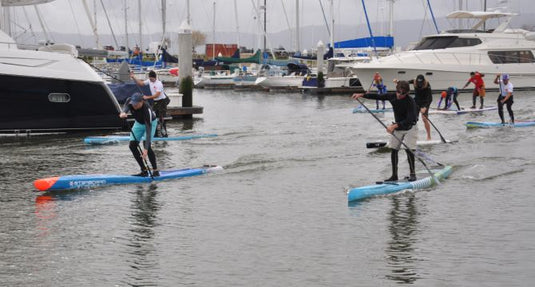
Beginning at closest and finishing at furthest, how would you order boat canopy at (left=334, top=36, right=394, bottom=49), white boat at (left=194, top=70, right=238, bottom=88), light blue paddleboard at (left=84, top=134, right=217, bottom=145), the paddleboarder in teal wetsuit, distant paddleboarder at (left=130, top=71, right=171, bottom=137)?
the paddleboarder in teal wetsuit, light blue paddleboard at (left=84, top=134, right=217, bottom=145), distant paddleboarder at (left=130, top=71, right=171, bottom=137), boat canopy at (left=334, top=36, right=394, bottom=49), white boat at (left=194, top=70, right=238, bottom=88)

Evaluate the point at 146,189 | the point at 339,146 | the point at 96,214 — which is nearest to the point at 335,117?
the point at 339,146

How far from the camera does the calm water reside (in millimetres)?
8484

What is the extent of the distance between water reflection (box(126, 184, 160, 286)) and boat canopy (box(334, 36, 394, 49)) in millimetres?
45357

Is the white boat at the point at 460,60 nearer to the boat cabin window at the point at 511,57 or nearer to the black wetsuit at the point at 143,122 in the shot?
the boat cabin window at the point at 511,57

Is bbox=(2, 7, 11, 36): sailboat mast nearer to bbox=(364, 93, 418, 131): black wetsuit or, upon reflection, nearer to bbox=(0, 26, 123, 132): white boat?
bbox=(0, 26, 123, 132): white boat

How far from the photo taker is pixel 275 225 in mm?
10797

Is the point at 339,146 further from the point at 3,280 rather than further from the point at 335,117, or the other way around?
the point at 3,280

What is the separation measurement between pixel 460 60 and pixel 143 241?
36188 mm

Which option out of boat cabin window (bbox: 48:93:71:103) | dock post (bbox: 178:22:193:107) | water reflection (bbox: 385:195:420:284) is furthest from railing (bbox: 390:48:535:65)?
water reflection (bbox: 385:195:420:284)

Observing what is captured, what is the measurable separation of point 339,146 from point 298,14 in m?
51.3

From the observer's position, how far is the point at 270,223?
35.8 feet

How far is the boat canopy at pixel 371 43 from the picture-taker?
5881 cm

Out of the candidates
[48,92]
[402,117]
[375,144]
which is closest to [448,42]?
[375,144]

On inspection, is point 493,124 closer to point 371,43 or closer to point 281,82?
point 281,82
